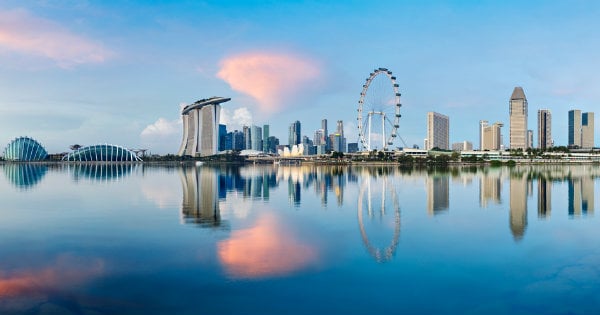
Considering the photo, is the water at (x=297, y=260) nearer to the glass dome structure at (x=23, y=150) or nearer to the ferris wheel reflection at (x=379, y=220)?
the ferris wheel reflection at (x=379, y=220)

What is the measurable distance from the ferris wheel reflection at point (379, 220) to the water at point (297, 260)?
0.26ft

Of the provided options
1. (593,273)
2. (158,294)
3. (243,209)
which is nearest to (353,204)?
(243,209)

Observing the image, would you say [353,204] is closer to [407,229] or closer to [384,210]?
[384,210]

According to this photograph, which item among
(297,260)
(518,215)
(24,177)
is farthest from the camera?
(24,177)

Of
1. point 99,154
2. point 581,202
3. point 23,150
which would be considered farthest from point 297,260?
point 23,150

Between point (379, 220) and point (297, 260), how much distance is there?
30.2 ft

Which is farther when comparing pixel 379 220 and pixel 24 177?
pixel 24 177

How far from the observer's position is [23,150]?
17800cm

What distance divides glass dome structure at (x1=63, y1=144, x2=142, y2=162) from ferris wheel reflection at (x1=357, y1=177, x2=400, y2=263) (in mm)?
164783

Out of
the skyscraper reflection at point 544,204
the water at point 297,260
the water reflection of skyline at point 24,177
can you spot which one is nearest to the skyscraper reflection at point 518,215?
the water at point 297,260

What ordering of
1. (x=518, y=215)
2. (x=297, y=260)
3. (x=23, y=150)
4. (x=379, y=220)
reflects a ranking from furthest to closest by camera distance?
(x=23, y=150) < (x=518, y=215) < (x=379, y=220) < (x=297, y=260)

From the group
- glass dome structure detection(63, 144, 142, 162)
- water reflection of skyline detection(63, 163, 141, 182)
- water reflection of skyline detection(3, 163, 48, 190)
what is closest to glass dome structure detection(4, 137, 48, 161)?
glass dome structure detection(63, 144, 142, 162)

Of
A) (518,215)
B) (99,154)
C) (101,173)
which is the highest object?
(99,154)

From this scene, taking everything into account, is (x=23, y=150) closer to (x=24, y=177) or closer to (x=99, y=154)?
(x=99, y=154)
